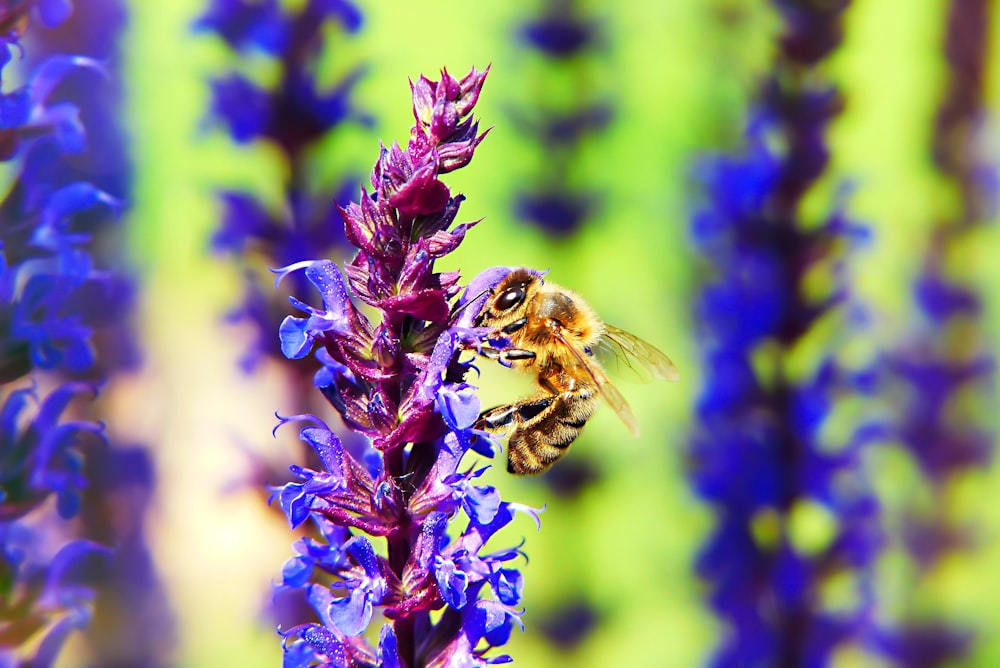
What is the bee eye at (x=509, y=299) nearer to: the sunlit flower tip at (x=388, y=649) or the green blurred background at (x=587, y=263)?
the sunlit flower tip at (x=388, y=649)

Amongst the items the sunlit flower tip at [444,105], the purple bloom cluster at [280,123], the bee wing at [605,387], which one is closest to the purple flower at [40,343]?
the purple bloom cluster at [280,123]

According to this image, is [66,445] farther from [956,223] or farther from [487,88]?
[487,88]

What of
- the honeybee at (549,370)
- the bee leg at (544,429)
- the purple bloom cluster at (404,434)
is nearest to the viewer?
the purple bloom cluster at (404,434)

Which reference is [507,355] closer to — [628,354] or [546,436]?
[546,436]

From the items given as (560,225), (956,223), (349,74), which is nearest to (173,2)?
(560,225)

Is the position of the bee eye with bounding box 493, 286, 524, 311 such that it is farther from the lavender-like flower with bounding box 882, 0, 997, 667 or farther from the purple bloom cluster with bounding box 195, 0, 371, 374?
the lavender-like flower with bounding box 882, 0, 997, 667

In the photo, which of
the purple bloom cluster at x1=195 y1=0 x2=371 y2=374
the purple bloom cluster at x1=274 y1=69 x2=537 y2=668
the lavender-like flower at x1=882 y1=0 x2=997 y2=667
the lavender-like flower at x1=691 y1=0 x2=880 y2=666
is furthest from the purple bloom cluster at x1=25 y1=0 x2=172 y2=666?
the lavender-like flower at x1=882 y1=0 x2=997 y2=667
